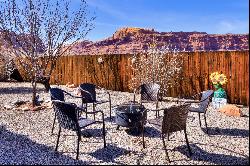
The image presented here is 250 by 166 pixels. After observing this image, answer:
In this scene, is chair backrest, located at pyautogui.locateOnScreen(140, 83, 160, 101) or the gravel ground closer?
→ the gravel ground

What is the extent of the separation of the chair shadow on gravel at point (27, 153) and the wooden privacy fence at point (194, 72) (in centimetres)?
600

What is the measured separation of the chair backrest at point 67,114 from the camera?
5534 millimetres

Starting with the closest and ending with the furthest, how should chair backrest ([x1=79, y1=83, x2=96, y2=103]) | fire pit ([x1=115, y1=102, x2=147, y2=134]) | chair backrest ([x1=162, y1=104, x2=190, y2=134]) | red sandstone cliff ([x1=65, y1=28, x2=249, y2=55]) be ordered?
chair backrest ([x1=162, y1=104, x2=190, y2=134])
fire pit ([x1=115, y1=102, x2=147, y2=134])
chair backrest ([x1=79, y1=83, x2=96, y2=103])
red sandstone cliff ([x1=65, y1=28, x2=249, y2=55])

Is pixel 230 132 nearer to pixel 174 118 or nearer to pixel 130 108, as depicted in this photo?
pixel 130 108

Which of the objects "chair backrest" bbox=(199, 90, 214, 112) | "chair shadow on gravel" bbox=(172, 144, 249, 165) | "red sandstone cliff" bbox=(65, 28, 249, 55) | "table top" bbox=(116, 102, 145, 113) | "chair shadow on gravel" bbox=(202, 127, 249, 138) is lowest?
"chair shadow on gravel" bbox=(172, 144, 249, 165)

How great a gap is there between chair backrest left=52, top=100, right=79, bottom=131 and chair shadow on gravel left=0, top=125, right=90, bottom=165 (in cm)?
53

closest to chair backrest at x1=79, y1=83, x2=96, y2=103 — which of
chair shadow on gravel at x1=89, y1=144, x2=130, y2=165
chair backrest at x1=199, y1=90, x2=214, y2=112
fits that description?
chair shadow on gravel at x1=89, y1=144, x2=130, y2=165

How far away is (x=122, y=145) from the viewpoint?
6.31 metres

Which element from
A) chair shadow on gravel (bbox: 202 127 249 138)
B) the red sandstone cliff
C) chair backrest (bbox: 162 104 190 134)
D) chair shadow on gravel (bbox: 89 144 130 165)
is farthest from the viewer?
the red sandstone cliff

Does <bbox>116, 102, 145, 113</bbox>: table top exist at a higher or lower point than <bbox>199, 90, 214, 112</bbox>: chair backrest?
lower

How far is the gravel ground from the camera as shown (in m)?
5.56

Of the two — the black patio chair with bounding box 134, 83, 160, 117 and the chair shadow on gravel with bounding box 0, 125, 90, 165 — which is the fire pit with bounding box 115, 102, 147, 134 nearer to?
the chair shadow on gravel with bounding box 0, 125, 90, 165

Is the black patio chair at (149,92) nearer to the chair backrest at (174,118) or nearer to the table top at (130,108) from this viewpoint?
the table top at (130,108)

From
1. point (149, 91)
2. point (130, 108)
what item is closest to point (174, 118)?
point (130, 108)
